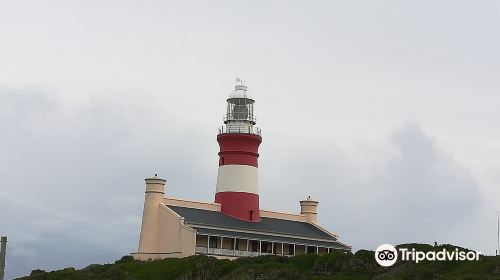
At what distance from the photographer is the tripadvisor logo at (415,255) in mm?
37438

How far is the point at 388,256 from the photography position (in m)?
39.8

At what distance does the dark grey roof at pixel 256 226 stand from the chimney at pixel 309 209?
1.74 meters

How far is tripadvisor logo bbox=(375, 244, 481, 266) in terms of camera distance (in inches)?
1474

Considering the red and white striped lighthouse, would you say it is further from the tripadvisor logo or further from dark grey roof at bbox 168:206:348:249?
the tripadvisor logo

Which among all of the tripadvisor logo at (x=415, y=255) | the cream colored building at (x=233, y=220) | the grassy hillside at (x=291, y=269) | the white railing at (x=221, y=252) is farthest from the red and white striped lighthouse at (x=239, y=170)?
the tripadvisor logo at (x=415, y=255)

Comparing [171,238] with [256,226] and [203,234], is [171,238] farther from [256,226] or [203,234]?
[256,226]

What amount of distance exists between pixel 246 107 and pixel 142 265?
16929 millimetres

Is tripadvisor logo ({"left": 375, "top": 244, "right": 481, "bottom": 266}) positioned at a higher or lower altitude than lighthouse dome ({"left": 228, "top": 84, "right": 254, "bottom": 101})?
lower

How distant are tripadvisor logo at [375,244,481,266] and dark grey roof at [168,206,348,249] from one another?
17498 mm

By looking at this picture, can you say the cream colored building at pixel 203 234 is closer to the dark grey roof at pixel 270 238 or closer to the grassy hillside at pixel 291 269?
the dark grey roof at pixel 270 238

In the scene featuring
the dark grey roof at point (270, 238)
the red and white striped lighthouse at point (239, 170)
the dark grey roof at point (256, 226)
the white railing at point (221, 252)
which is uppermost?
the red and white striped lighthouse at point (239, 170)

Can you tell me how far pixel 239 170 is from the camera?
6059 centimetres

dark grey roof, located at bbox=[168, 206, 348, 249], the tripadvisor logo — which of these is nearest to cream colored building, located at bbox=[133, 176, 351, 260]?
dark grey roof, located at bbox=[168, 206, 348, 249]

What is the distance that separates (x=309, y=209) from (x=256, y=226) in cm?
912
